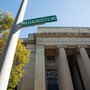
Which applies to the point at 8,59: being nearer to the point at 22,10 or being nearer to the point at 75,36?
the point at 22,10

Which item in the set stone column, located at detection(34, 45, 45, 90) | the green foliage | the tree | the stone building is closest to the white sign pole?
the tree

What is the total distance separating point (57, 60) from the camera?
2459 centimetres

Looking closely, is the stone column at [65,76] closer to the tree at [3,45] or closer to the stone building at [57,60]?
the stone building at [57,60]

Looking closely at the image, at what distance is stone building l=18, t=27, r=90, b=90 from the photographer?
19344mm

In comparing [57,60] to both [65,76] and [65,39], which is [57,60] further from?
[65,76]

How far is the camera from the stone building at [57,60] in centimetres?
1934

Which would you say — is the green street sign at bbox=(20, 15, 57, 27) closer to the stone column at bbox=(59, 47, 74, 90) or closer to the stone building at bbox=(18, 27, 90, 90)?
the stone column at bbox=(59, 47, 74, 90)

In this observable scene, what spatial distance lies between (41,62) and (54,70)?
13.2 feet

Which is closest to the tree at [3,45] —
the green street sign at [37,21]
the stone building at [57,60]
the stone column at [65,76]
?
the stone building at [57,60]

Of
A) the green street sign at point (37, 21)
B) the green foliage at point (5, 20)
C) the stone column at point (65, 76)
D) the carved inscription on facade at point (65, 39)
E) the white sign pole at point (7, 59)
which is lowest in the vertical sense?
the white sign pole at point (7, 59)

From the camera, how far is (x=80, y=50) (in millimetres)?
22562

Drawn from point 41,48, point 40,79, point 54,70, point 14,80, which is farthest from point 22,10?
point 54,70

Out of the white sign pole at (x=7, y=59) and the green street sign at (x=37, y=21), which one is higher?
the green street sign at (x=37, y=21)

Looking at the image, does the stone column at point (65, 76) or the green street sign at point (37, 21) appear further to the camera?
the stone column at point (65, 76)
